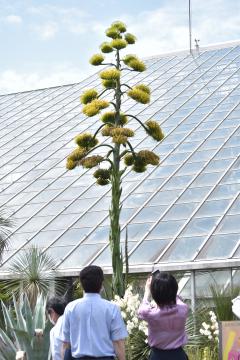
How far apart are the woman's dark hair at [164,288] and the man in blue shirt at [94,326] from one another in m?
0.40

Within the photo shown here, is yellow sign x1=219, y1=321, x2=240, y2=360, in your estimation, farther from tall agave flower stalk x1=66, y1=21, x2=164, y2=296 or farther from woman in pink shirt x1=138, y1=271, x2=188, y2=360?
tall agave flower stalk x1=66, y1=21, x2=164, y2=296

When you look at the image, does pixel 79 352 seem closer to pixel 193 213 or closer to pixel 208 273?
pixel 208 273

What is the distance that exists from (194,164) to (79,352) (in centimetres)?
Answer: 1548

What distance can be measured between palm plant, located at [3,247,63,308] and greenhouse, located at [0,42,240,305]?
336 millimetres

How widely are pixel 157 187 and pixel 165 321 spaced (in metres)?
14.3

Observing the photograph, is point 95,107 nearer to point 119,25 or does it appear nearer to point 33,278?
point 119,25

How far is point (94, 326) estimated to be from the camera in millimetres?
6574

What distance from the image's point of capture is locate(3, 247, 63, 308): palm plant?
16922 millimetres

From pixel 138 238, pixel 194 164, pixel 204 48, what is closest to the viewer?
pixel 138 238

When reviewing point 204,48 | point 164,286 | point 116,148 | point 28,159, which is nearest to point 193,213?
point 116,148

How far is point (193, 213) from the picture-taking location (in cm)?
1867

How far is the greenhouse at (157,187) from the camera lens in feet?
56.6

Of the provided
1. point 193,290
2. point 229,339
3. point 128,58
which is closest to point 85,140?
point 128,58

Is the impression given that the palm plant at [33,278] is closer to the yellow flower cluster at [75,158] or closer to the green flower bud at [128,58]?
the yellow flower cluster at [75,158]
